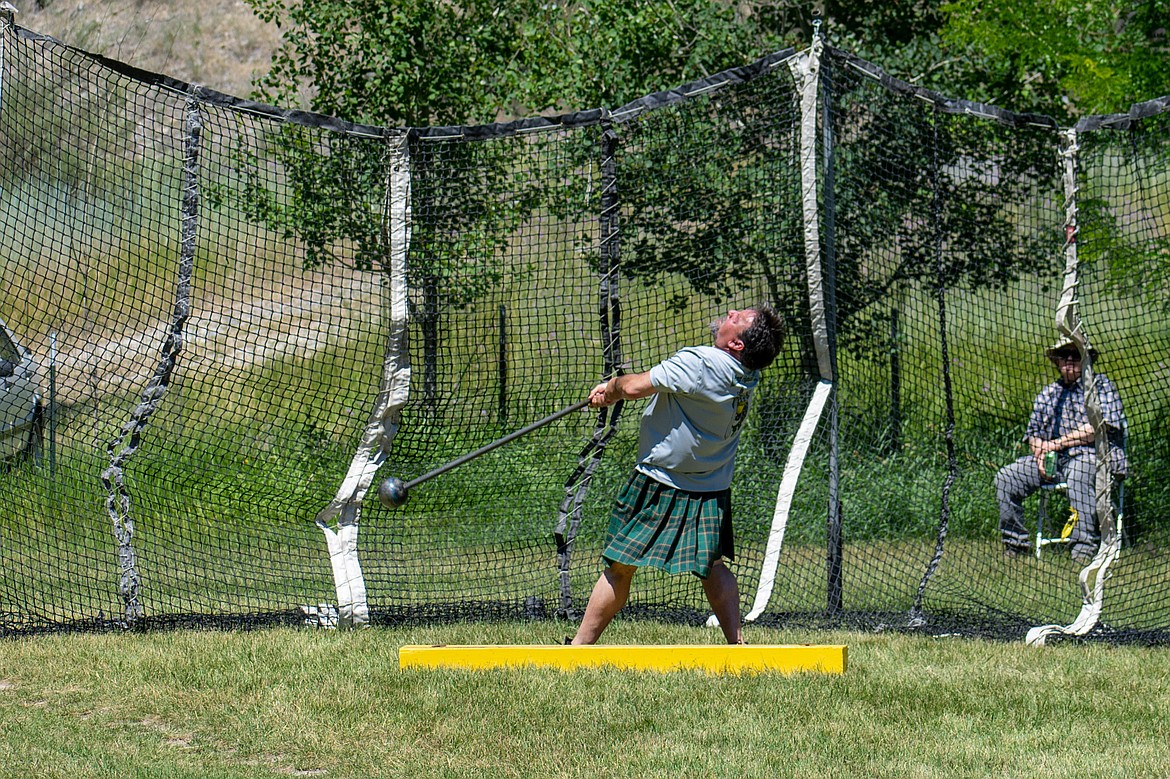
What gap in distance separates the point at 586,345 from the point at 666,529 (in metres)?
1.85

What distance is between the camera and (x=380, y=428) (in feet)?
22.8

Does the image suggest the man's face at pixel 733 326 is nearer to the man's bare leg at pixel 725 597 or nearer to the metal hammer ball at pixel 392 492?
the man's bare leg at pixel 725 597

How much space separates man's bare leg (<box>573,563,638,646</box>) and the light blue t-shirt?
482mm

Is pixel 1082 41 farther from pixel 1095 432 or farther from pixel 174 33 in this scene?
pixel 174 33

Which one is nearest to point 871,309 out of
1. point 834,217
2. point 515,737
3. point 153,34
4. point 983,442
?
point 834,217

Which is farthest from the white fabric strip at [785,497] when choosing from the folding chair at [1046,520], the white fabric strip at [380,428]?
the folding chair at [1046,520]

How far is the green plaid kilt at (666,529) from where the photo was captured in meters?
5.69

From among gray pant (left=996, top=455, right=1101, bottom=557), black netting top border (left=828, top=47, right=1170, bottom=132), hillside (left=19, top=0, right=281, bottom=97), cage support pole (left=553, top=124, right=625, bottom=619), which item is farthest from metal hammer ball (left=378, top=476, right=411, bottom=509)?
hillside (left=19, top=0, right=281, bottom=97)

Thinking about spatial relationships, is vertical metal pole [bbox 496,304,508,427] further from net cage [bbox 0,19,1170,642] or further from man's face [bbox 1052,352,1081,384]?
man's face [bbox 1052,352,1081,384]

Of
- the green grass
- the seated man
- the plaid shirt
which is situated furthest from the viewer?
the plaid shirt

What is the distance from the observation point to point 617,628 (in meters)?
6.68

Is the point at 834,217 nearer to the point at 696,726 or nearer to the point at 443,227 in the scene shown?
the point at 443,227

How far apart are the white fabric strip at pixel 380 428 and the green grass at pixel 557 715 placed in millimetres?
559

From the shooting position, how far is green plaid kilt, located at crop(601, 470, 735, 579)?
18.7 feet
